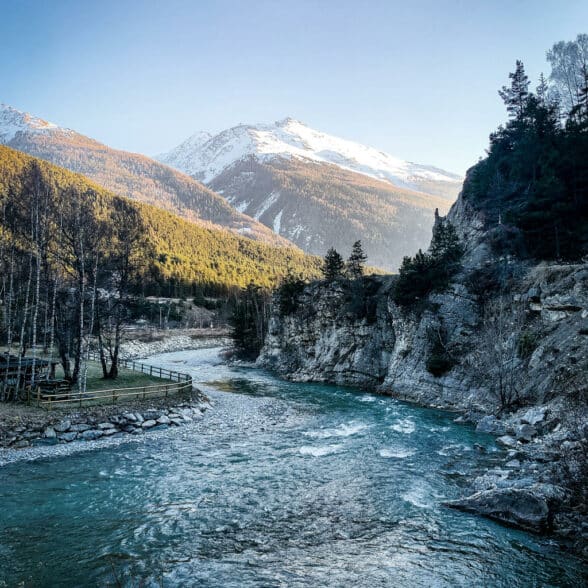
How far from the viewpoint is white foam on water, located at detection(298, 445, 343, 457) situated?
19.9 meters

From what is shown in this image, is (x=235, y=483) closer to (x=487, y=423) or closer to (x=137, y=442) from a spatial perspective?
(x=137, y=442)

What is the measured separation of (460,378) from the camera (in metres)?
32.8

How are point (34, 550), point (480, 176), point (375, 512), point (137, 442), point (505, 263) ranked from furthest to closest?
point (480, 176) < point (505, 263) < point (137, 442) < point (375, 512) < point (34, 550)

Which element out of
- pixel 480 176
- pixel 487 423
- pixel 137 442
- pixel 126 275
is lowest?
pixel 137 442

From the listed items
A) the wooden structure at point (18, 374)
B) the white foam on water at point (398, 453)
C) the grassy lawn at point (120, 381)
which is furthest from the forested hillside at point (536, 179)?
the wooden structure at point (18, 374)

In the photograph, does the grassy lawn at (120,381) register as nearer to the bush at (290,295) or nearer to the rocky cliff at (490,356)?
the rocky cliff at (490,356)

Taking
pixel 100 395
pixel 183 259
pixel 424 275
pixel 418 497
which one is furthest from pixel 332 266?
pixel 183 259

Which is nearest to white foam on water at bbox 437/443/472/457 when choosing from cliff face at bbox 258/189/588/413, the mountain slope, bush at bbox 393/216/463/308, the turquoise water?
the turquoise water

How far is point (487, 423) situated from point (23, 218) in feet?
105

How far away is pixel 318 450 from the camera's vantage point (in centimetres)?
2042

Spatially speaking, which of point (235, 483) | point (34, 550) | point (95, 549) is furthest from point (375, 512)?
point (34, 550)

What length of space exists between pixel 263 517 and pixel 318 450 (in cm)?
777

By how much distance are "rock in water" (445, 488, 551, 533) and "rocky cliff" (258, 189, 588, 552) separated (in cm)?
3

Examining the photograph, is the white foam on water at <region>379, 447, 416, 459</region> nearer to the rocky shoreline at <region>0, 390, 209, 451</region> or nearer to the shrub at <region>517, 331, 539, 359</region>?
the rocky shoreline at <region>0, 390, 209, 451</region>
